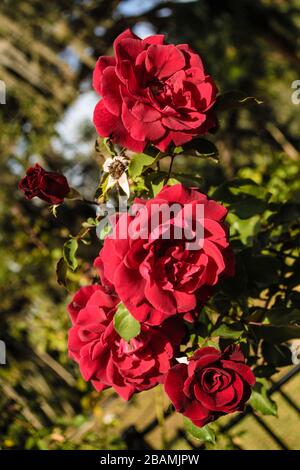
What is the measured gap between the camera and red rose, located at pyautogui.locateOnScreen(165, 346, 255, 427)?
704mm

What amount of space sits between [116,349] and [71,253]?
0.22m

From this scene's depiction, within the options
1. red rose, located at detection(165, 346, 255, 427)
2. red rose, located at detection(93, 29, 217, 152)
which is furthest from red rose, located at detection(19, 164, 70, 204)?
red rose, located at detection(165, 346, 255, 427)

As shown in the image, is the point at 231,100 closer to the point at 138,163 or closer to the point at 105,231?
the point at 138,163

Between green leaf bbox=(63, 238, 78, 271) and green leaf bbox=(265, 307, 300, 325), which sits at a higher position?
green leaf bbox=(63, 238, 78, 271)

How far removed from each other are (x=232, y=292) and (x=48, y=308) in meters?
2.28

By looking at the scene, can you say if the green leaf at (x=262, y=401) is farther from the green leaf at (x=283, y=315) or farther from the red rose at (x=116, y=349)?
the red rose at (x=116, y=349)

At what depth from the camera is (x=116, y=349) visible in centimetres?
80

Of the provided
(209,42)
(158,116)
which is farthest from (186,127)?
(209,42)

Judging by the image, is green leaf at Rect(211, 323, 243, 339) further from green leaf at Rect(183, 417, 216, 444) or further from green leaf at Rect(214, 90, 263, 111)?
green leaf at Rect(214, 90, 263, 111)

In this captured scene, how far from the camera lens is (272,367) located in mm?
988

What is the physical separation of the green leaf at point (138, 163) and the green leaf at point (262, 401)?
538 mm

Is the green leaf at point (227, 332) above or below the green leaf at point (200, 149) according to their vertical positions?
below

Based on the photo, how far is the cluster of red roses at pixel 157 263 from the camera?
686 millimetres

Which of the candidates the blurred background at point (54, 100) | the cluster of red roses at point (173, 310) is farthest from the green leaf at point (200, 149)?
the blurred background at point (54, 100)
